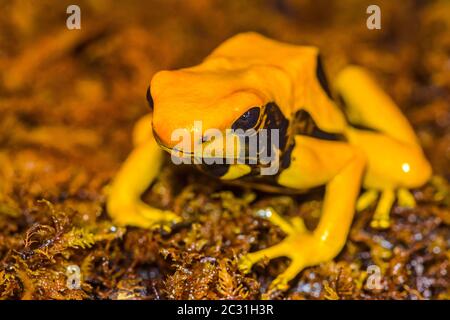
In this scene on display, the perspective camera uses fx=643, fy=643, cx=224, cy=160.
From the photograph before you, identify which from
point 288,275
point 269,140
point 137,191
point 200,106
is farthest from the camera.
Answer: point 137,191

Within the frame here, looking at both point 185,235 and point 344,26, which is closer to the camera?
point 185,235

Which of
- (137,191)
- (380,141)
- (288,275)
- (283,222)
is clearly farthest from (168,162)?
(380,141)

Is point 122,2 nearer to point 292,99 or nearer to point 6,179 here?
point 6,179

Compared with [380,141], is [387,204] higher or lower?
lower

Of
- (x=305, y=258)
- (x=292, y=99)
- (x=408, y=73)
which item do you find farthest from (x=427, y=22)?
(x=305, y=258)

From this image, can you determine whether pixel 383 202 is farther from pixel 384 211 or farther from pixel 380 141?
pixel 380 141

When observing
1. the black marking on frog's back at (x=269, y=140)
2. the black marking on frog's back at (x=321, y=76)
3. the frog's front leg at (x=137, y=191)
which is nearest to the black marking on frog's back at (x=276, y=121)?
the black marking on frog's back at (x=269, y=140)

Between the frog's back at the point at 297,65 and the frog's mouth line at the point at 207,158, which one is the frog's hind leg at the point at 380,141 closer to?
the frog's back at the point at 297,65
